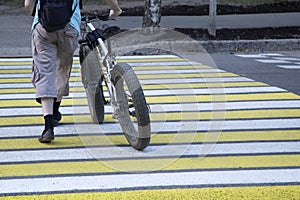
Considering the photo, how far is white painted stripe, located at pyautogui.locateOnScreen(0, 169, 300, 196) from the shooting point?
4.93 meters

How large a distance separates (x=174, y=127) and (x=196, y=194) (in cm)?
204

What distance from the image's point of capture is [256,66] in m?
11.1

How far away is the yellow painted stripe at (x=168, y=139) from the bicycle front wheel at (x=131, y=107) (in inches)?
11.5

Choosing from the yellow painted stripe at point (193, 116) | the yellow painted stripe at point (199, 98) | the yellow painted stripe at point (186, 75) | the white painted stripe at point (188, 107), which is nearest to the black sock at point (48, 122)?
the yellow painted stripe at point (193, 116)

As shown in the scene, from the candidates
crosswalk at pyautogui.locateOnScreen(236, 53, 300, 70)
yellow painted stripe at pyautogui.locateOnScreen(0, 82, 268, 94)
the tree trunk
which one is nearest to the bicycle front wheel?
yellow painted stripe at pyautogui.locateOnScreen(0, 82, 268, 94)

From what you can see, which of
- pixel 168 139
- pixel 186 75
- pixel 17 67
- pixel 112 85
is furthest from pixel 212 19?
pixel 112 85

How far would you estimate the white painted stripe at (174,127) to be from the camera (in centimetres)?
656

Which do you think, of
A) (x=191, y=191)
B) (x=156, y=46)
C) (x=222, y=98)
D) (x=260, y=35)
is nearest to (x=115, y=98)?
(x=191, y=191)

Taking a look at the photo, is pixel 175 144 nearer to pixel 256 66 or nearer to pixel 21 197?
pixel 21 197

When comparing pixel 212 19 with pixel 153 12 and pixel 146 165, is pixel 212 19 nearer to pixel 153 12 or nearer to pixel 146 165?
pixel 153 12

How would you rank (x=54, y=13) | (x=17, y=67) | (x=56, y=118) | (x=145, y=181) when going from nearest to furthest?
(x=145, y=181) < (x=54, y=13) < (x=56, y=118) < (x=17, y=67)

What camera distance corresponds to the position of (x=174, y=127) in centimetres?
680

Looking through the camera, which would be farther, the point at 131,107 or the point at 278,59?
the point at 278,59

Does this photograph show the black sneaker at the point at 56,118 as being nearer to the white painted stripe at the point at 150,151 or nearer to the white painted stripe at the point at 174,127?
the white painted stripe at the point at 174,127
